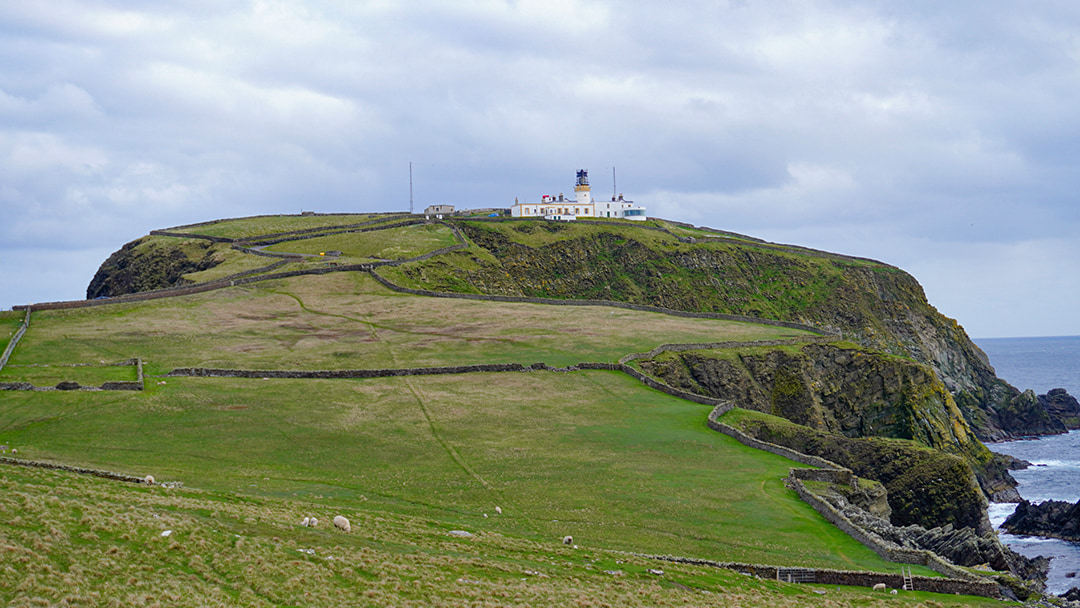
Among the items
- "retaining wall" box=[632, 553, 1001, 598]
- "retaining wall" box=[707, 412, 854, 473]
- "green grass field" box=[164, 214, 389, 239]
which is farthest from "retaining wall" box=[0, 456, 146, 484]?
"green grass field" box=[164, 214, 389, 239]

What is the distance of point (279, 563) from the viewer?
26.7m

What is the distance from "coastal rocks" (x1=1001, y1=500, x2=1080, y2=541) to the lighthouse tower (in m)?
117

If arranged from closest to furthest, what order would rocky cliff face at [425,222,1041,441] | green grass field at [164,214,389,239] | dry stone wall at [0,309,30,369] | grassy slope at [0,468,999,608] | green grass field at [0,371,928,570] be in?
grassy slope at [0,468,999,608]
green grass field at [0,371,928,570]
dry stone wall at [0,309,30,369]
rocky cliff face at [425,222,1041,441]
green grass field at [164,214,389,239]

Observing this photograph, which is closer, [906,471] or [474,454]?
[474,454]

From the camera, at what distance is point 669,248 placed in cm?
15550

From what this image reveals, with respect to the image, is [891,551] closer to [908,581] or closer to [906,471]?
[908,581]

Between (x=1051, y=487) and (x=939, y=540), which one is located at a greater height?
(x=939, y=540)

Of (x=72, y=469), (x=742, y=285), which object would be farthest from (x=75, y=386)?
(x=742, y=285)

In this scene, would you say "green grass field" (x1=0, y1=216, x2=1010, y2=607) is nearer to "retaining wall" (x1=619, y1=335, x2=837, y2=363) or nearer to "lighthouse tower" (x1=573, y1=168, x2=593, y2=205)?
"retaining wall" (x1=619, y1=335, x2=837, y2=363)

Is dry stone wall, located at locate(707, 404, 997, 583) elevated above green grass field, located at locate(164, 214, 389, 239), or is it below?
below

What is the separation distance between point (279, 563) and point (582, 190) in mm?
162673

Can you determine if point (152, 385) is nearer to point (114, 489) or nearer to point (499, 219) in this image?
point (114, 489)

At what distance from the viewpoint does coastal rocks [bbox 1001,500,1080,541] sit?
69188 mm

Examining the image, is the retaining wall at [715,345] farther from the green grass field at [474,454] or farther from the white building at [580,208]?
the white building at [580,208]
